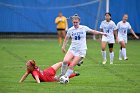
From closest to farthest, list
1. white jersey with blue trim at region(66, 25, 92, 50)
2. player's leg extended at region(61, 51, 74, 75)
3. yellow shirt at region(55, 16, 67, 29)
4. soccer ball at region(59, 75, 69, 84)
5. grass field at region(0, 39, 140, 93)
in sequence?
grass field at region(0, 39, 140, 93)
soccer ball at region(59, 75, 69, 84)
player's leg extended at region(61, 51, 74, 75)
white jersey with blue trim at region(66, 25, 92, 50)
yellow shirt at region(55, 16, 67, 29)

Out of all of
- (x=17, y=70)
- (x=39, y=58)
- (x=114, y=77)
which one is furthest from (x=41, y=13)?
(x=114, y=77)

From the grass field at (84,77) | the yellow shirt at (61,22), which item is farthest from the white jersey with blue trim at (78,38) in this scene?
the yellow shirt at (61,22)

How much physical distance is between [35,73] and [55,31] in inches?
1017

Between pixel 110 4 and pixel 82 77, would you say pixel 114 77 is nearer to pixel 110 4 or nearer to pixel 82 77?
pixel 82 77

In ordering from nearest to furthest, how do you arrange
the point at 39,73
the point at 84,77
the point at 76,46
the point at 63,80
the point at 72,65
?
the point at 63,80
the point at 39,73
the point at 72,65
the point at 76,46
the point at 84,77

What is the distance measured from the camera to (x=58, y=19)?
Result: 3819 cm

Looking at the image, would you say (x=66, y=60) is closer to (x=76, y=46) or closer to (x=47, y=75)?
(x=76, y=46)

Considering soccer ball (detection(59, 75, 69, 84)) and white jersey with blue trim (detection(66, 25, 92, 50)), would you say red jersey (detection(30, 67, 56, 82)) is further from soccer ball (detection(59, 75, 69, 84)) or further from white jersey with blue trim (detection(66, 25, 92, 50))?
white jersey with blue trim (detection(66, 25, 92, 50))

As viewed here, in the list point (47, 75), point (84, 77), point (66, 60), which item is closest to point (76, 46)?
point (66, 60)

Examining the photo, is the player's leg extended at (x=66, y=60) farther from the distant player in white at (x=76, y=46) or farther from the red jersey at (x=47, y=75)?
the red jersey at (x=47, y=75)

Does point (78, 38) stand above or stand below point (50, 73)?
above

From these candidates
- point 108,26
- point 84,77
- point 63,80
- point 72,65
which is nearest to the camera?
point 63,80

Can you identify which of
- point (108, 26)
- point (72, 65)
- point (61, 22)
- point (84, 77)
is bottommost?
point (84, 77)

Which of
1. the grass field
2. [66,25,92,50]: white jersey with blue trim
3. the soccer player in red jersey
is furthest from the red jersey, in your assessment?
[66,25,92,50]: white jersey with blue trim
